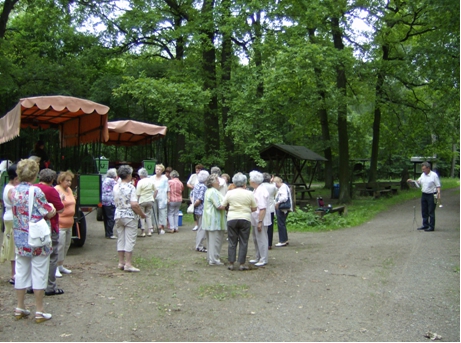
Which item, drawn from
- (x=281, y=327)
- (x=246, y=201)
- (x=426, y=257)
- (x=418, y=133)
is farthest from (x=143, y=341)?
(x=418, y=133)

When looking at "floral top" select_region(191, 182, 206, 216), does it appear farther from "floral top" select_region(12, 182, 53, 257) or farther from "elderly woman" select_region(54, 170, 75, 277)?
"floral top" select_region(12, 182, 53, 257)

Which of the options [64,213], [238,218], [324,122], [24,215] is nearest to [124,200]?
[64,213]

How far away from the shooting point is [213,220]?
9430 millimetres

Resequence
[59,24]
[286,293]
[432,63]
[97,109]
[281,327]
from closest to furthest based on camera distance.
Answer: [281,327] < [286,293] < [97,109] < [432,63] < [59,24]

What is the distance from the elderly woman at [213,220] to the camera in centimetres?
939

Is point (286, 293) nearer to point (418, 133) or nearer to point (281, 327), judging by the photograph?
point (281, 327)

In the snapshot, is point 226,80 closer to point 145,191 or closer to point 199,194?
point 145,191

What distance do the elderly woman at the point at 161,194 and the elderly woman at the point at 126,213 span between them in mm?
4920

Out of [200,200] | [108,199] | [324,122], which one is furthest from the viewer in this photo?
[324,122]

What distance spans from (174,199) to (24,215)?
25.9 feet

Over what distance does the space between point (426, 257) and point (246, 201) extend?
366cm

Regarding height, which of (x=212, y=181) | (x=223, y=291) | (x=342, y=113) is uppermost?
(x=342, y=113)

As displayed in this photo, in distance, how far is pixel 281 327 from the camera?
5.67m

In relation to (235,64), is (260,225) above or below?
below
